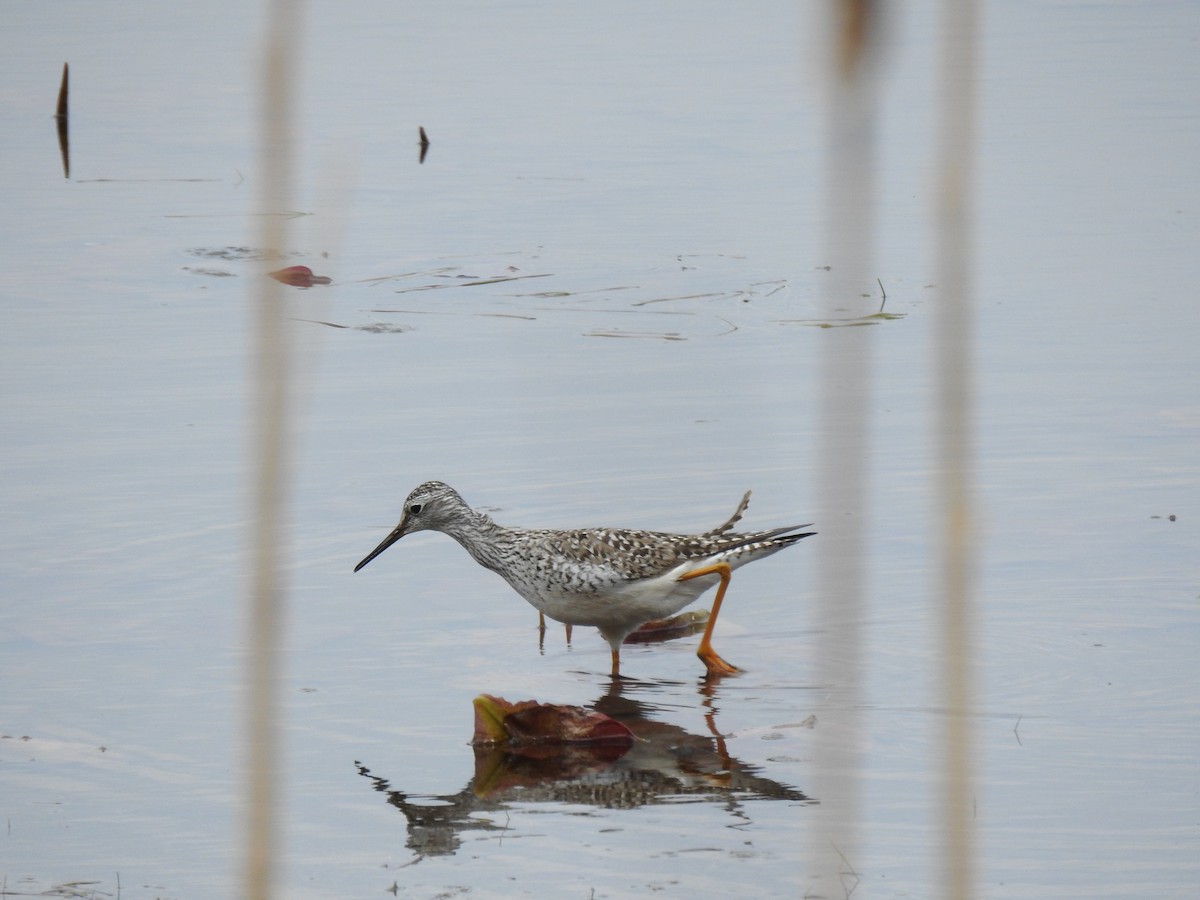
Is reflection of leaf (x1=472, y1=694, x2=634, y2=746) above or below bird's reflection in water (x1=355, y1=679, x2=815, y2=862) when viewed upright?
above

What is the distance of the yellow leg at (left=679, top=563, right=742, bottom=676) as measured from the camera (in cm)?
766

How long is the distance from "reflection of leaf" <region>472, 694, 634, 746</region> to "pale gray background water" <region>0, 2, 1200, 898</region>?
0.51ft

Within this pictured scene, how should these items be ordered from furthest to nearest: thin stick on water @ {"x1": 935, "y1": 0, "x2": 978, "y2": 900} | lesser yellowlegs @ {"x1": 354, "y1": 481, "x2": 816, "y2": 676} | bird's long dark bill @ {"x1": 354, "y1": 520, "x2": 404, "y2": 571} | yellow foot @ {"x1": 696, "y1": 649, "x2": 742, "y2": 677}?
1. bird's long dark bill @ {"x1": 354, "y1": 520, "x2": 404, "y2": 571}
2. lesser yellowlegs @ {"x1": 354, "y1": 481, "x2": 816, "y2": 676}
3. yellow foot @ {"x1": 696, "y1": 649, "x2": 742, "y2": 677}
4. thin stick on water @ {"x1": 935, "y1": 0, "x2": 978, "y2": 900}

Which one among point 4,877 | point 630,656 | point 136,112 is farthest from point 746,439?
point 136,112

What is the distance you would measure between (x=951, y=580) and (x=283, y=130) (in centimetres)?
93

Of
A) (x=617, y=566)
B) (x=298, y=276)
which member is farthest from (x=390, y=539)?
(x=298, y=276)

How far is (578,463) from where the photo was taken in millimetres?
9672

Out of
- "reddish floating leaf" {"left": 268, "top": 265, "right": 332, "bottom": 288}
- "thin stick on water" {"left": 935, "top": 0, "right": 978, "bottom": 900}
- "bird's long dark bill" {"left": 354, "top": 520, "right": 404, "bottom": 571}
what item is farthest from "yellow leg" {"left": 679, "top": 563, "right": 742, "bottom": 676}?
"reddish floating leaf" {"left": 268, "top": 265, "right": 332, "bottom": 288}

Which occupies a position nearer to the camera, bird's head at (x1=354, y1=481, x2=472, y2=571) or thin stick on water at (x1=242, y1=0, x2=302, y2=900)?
thin stick on water at (x1=242, y1=0, x2=302, y2=900)

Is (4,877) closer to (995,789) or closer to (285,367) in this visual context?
(995,789)

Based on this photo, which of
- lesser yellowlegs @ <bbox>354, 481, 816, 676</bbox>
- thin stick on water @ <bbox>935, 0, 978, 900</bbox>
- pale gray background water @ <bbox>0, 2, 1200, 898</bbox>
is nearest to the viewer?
thin stick on water @ <bbox>935, 0, 978, 900</bbox>

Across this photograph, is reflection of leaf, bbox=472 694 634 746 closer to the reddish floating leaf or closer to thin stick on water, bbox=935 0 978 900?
thin stick on water, bbox=935 0 978 900

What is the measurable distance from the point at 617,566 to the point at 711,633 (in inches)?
20.0

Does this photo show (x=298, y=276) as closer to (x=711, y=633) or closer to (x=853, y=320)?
(x=853, y=320)
